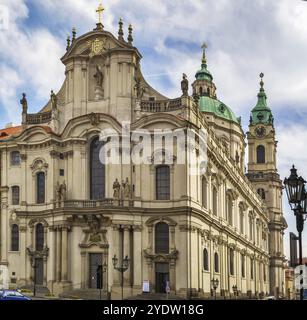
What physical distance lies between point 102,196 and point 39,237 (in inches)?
228

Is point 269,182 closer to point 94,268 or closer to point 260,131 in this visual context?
point 260,131

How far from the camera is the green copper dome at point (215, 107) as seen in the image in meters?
74.0

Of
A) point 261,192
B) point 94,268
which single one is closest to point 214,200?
point 94,268

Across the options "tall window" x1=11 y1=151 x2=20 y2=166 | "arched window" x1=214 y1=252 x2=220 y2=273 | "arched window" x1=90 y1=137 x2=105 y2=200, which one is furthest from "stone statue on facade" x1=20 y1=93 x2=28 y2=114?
"arched window" x1=214 y1=252 x2=220 y2=273

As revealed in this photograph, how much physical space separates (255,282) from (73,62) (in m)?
36.0

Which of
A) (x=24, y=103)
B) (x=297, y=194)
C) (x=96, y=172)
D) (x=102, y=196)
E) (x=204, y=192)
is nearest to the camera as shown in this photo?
(x=297, y=194)

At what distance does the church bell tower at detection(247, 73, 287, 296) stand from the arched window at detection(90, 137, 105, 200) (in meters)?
41.1

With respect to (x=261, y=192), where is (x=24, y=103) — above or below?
above

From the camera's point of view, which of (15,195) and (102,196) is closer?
(102,196)

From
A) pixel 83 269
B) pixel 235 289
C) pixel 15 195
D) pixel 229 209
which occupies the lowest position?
pixel 235 289

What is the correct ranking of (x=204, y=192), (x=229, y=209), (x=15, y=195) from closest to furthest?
(x=204, y=192)
(x=15, y=195)
(x=229, y=209)

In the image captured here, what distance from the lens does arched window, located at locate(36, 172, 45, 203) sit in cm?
4615

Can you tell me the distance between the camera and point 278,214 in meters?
89.7

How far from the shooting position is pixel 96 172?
45.3m
